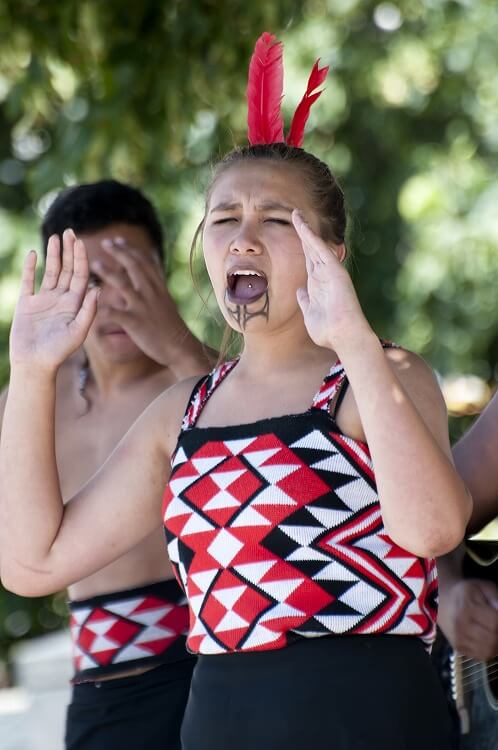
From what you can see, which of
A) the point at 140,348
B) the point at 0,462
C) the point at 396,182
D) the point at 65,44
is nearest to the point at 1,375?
the point at 65,44

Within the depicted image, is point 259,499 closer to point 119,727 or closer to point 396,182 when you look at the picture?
point 119,727

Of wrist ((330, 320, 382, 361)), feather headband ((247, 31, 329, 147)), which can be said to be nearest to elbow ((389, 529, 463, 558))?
wrist ((330, 320, 382, 361))

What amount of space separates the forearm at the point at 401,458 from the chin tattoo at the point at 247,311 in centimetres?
28

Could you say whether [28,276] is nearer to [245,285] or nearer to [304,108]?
[245,285]

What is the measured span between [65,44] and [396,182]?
98.9 inches

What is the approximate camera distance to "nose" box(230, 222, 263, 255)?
1914mm

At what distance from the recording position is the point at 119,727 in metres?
2.45

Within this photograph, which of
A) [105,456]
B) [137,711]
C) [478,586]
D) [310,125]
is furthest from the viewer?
[310,125]

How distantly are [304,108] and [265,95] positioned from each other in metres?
0.08

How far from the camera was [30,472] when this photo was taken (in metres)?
2.00

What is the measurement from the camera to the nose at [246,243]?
191cm

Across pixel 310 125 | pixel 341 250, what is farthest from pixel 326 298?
pixel 310 125

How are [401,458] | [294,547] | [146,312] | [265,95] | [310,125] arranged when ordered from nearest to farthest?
[401,458] → [294,547] → [265,95] → [146,312] → [310,125]

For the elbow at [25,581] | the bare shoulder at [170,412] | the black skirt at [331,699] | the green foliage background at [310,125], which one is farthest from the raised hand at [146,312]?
the green foliage background at [310,125]
